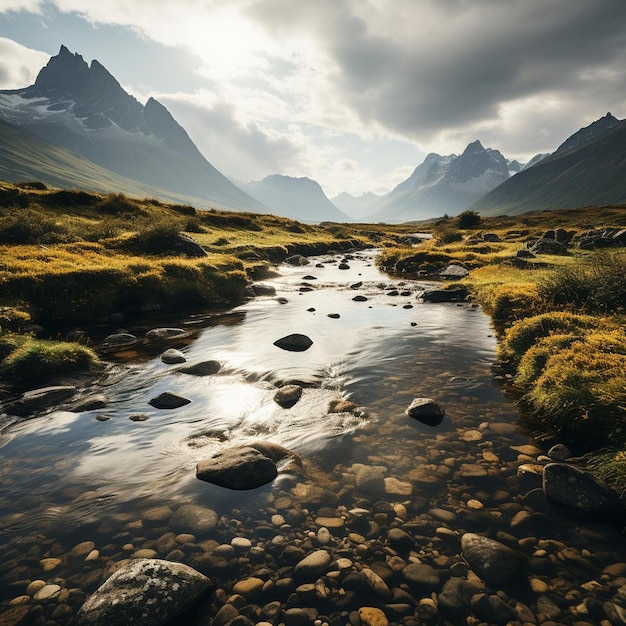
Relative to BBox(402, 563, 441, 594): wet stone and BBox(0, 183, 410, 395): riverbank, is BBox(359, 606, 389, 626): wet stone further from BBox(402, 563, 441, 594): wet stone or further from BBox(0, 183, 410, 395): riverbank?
BBox(0, 183, 410, 395): riverbank

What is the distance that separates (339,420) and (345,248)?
65550 mm

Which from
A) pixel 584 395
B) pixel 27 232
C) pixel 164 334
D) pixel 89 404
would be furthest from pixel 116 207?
pixel 584 395

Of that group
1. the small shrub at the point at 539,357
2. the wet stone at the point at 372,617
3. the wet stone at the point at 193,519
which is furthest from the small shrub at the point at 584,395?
the wet stone at the point at 193,519

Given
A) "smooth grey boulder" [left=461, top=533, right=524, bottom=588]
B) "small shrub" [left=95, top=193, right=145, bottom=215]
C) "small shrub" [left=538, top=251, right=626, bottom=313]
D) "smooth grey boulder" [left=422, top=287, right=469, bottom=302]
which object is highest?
"small shrub" [left=95, top=193, right=145, bottom=215]

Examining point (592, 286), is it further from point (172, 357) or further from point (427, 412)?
point (172, 357)

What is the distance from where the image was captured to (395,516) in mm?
6008

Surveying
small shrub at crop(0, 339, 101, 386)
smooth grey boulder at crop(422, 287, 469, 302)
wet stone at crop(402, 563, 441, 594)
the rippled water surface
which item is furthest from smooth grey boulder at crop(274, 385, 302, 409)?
smooth grey boulder at crop(422, 287, 469, 302)

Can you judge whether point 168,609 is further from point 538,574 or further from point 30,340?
point 30,340

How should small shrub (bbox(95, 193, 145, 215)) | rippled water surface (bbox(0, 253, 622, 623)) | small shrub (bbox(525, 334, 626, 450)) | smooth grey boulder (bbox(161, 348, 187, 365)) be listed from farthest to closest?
1. small shrub (bbox(95, 193, 145, 215))
2. smooth grey boulder (bbox(161, 348, 187, 365))
3. small shrub (bbox(525, 334, 626, 450))
4. rippled water surface (bbox(0, 253, 622, 623))

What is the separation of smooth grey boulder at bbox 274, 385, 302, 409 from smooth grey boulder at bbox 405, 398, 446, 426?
128 inches

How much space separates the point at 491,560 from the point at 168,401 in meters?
8.54

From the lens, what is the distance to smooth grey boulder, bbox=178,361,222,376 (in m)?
13.0

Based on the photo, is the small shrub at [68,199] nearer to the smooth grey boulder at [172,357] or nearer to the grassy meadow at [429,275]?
the grassy meadow at [429,275]

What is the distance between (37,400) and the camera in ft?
32.9
